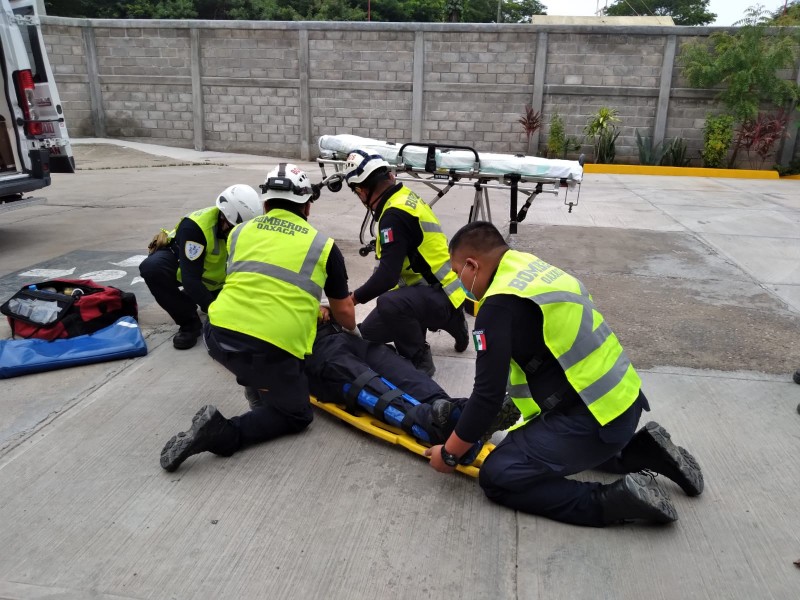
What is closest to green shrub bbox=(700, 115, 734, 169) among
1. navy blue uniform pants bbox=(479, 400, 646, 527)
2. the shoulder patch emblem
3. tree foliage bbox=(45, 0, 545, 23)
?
the shoulder patch emblem

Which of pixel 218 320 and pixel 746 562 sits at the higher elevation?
pixel 218 320

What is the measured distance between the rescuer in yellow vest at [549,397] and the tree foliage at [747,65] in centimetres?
1363

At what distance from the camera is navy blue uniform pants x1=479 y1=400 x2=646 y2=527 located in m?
2.59

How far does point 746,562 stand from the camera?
2.42 metres

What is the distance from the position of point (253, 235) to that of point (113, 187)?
914 cm

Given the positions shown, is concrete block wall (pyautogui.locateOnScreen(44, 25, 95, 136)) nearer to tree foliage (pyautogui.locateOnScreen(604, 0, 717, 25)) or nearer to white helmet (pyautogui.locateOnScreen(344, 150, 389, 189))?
white helmet (pyautogui.locateOnScreen(344, 150, 389, 189))

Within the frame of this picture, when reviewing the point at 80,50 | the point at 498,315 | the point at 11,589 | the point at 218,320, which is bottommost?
the point at 11,589

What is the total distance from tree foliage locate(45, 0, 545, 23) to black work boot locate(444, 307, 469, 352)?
29801 millimetres

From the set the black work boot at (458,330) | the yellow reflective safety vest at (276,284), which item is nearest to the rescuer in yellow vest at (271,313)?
the yellow reflective safety vest at (276,284)

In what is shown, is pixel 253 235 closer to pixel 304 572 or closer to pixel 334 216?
pixel 304 572

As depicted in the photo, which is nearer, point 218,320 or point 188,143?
point 218,320

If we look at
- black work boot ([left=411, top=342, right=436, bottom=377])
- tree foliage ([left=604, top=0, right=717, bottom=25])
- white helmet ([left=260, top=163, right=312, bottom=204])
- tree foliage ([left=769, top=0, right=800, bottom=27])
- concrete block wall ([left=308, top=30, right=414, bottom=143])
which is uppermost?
tree foliage ([left=604, top=0, right=717, bottom=25])

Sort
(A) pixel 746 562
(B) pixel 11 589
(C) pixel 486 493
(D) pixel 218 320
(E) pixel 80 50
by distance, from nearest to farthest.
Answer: (B) pixel 11 589 → (A) pixel 746 562 → (C) pixel 486 493 → (D) pixel 218 320 → (E) pixel 80 50

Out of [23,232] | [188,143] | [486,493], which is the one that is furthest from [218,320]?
[188,143]
